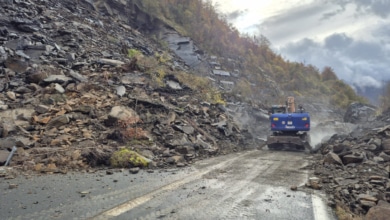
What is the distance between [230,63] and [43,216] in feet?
96.0

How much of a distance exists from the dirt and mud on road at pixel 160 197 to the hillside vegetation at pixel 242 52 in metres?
19.8

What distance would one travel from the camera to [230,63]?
31.6 m

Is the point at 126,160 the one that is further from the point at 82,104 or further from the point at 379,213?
the point at 379,213

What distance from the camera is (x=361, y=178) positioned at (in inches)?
247

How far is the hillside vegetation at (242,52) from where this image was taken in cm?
3002

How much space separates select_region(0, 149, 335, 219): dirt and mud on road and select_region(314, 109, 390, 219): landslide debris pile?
1.54 ft

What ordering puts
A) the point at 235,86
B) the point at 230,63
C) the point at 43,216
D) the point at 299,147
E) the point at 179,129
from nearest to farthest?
the point at 43,216 → the point at 179,129 → the point at 299,147 → the point at 235,86 → the point at 230,63

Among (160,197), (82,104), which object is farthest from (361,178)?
(82,104)

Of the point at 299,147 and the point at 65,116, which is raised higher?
the point at 65,116

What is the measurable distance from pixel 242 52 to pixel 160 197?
32739mm

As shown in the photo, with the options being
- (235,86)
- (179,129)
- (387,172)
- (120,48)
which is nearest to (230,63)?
(235,86)

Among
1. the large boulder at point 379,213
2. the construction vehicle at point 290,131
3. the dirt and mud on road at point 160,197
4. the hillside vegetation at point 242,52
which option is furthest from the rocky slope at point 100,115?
the hillside vegetation at point 242,52

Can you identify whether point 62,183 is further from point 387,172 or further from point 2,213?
point 387,172

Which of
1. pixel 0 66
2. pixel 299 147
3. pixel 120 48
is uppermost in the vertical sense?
pixel 120 48
